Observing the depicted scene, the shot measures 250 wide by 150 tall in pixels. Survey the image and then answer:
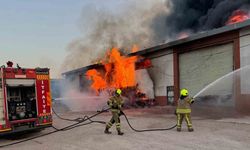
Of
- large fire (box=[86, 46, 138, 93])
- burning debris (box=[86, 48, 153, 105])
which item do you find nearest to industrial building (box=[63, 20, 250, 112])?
burning debris (box=[86, 48, 153, 105])

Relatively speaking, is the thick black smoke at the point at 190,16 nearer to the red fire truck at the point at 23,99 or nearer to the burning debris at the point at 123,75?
the burning debris at the point at 123,75

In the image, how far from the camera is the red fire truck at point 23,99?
872 centimetres

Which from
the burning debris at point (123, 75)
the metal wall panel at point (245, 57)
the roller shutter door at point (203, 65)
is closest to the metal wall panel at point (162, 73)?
the burning debris at point (123, 75)

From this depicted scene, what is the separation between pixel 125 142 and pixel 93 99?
47.4 feet

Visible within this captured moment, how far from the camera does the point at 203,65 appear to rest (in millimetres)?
16859

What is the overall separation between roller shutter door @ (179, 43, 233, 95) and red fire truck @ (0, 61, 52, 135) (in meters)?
9.87

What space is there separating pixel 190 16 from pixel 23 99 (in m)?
26.9

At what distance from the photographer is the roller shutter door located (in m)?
15.4

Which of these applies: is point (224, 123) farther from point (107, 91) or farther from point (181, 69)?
point (107, 91)

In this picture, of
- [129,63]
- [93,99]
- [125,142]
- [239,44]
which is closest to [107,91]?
[93,99]

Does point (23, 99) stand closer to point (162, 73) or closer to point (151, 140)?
point (151, 140)

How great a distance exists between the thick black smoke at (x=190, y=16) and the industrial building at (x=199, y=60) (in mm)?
11148

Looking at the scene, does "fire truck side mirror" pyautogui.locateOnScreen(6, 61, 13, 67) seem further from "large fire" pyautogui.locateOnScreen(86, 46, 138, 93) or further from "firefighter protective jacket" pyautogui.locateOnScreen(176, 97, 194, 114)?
"large fire" pyautogui.locateOnScreen(86, 46, 138, 93)

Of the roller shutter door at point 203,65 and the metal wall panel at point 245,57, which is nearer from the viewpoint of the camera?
the metal wall panel at point 245,57
